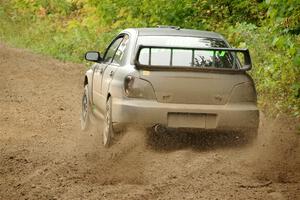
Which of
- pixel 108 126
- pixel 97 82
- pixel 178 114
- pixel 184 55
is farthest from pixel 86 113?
pixel 178 114

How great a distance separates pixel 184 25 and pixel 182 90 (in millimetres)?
10681

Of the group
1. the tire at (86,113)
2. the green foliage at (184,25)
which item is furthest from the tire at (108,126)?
the green foliage at (184,25)

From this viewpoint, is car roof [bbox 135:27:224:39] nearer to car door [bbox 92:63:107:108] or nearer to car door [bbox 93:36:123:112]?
car door [bbox 93:36:123:112]

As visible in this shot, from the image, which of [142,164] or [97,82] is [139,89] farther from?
[97,82]

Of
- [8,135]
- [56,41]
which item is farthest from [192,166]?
[56,41]

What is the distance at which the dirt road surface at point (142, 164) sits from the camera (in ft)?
22.1

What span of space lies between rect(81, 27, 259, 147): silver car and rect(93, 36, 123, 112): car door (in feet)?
2.51

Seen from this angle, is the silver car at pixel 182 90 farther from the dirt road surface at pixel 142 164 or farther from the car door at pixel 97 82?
the car door at pixel 97 82

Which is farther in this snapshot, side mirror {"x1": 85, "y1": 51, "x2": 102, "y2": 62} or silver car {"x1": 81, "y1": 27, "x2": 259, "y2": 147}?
side mirror {"x1": 85, "y1": 51, "x2": 102, "y2": 62}

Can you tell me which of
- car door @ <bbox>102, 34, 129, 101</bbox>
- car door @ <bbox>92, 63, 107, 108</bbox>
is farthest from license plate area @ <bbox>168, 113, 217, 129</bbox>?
car door @ <bbox>92, 63, 107, 108</bbox>

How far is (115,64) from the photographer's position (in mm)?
9289

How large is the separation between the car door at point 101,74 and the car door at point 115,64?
135mm

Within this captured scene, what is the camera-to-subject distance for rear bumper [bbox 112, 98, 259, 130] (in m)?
8.28

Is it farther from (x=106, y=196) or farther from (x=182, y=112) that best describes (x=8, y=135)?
(x=106, y=196)
